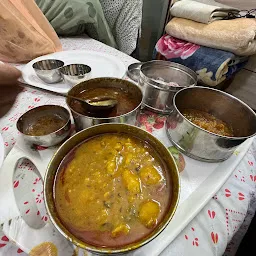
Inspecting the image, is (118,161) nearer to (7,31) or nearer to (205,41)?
(7,31)

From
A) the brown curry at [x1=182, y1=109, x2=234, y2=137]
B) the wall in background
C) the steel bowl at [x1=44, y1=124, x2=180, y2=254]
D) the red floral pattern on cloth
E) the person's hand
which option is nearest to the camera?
the steel bowl at [x1=44, y1=124, x2=180, y2=254]

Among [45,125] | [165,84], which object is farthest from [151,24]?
[45,125]

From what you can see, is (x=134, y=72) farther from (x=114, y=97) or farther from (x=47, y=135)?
(x=47, y=135)

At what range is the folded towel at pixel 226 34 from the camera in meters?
1.10

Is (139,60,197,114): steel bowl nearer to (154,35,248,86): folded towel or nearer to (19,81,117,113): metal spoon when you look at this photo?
(19,81,117,113): metal spoon

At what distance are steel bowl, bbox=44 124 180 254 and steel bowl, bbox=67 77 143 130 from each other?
0.08 feet

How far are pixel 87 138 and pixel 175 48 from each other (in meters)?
1.10

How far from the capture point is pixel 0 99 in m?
0.70

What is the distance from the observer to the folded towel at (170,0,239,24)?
1.20 m

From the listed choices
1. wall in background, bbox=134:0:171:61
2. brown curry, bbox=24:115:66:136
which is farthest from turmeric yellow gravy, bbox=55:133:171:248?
wall in background, bbox=134:0:171:61

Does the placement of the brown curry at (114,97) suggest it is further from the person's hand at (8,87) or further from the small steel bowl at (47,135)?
the person's hand at (8,87)

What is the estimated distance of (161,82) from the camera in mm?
680

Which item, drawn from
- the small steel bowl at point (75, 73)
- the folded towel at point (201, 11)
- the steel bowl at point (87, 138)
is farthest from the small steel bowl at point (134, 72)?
the folded towel at point (201, 11)

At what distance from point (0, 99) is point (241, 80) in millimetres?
1559
